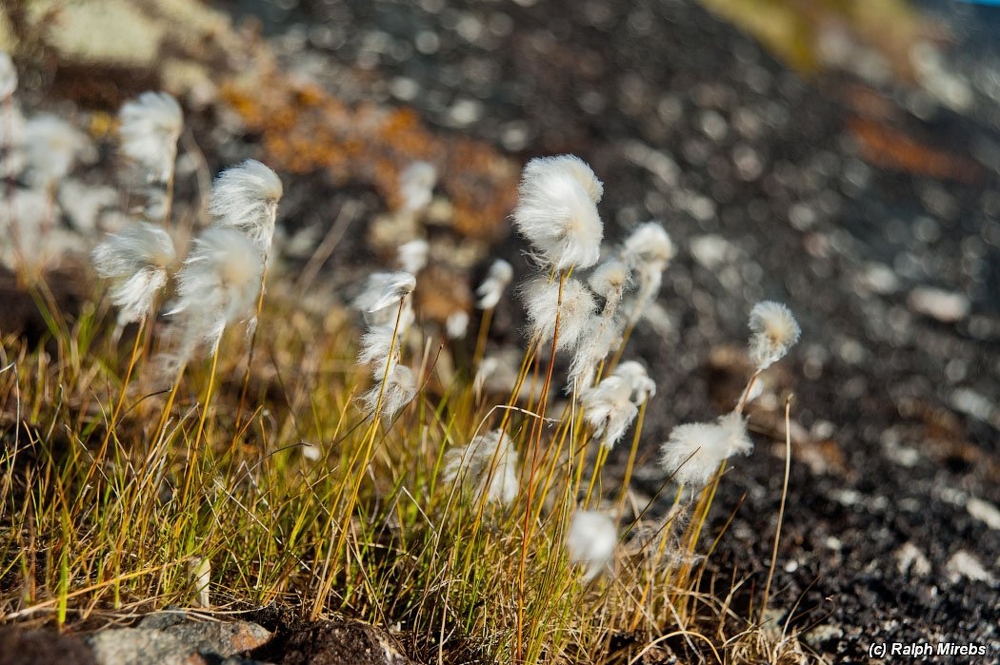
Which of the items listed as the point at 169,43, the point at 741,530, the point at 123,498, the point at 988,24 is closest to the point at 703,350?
the point at 741,530

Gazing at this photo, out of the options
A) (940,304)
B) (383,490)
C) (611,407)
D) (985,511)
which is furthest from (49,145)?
(940,304)

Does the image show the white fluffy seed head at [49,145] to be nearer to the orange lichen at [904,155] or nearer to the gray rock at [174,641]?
the gray rock at [174,641]

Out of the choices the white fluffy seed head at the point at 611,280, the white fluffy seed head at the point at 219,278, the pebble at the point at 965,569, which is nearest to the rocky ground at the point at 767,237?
the pebble at the point at 965,569

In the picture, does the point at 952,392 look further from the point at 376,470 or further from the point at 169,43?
the point at 169,43

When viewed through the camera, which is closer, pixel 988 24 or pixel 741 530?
pixel 741 530

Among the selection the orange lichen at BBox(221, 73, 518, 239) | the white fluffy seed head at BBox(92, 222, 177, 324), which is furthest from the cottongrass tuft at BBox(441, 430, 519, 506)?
the orange lichen at BBox(221, 73, 518, 239)

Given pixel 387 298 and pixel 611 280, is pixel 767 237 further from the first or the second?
pixel 387 298

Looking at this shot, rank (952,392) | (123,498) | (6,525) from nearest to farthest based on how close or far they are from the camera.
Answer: (123,498)
(6,525)
(952,392)
